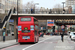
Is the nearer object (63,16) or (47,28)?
(63,16)

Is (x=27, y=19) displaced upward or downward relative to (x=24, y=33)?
upward

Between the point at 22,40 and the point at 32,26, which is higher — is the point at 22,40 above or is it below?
below

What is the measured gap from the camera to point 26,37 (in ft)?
87.8

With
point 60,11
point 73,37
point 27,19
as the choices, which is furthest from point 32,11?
point 27,19

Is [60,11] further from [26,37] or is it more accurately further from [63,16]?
[26,37]

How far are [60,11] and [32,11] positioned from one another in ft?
21.3

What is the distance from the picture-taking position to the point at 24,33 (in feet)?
87.3

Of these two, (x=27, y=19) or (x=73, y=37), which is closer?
(x=27, y=19)

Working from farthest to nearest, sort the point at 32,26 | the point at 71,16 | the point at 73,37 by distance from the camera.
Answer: the point at 71,16
the point at 73,37
the point at 32,26

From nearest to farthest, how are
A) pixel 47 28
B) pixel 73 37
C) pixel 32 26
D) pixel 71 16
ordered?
1. pixel 32 26
2. pixel 73 37
3. pixel 71 16
4. pixel 47 28

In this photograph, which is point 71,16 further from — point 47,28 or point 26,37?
point 47,28

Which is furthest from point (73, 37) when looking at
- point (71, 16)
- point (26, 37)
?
point (26, 37)

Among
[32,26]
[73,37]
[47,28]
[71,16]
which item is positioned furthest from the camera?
[47,28]

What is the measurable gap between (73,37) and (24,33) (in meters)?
16.5
